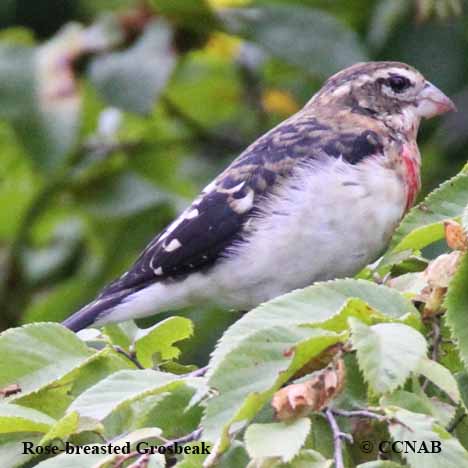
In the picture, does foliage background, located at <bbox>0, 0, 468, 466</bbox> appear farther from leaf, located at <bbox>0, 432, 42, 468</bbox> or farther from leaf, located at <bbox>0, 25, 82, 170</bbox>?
leaf, located at <bbox>0, 432, 42, 468</bbox>

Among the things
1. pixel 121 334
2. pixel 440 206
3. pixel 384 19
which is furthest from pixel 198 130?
pixel 440 206

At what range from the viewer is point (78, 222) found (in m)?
6.26

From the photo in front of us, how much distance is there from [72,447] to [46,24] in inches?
177

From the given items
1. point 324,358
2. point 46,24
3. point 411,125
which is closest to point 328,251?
point 411,125

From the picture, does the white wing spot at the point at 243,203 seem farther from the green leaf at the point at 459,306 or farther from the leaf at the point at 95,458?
the leaf at the point at 95,458

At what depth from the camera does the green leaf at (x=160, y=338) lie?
2666 millimetres

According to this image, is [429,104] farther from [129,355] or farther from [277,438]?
[277,438]

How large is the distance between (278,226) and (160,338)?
954 mm

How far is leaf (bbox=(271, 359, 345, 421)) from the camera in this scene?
2061 millimetres

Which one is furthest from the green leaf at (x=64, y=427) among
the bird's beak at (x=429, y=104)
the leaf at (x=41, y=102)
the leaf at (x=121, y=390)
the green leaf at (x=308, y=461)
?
the leaf at (x=41, y=102)

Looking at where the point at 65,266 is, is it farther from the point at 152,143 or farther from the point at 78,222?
the point at 152,143

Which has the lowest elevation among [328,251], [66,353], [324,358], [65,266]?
[65,266]

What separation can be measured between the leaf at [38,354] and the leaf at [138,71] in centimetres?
227

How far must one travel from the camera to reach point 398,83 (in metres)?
4.09
